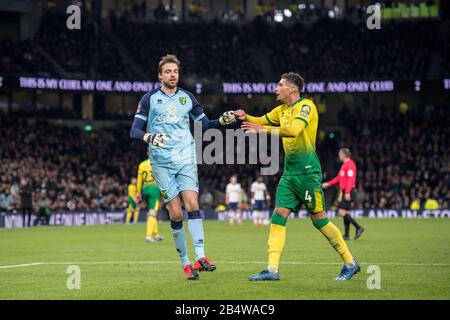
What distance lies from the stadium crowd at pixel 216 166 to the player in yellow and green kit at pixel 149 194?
48.2ft

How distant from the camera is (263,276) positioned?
487 inches

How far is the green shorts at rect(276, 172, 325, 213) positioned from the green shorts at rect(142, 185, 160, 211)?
1192cm

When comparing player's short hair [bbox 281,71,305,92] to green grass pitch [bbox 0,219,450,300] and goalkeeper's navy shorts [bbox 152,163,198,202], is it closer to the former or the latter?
goalkeeper's navy shorts [bbox 152,163,198,202]

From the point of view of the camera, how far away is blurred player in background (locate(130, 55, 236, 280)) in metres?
12.8

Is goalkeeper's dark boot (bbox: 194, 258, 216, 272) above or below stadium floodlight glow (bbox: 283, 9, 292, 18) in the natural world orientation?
below

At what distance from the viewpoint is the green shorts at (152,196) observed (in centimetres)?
2442

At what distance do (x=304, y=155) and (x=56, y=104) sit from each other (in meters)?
41.4

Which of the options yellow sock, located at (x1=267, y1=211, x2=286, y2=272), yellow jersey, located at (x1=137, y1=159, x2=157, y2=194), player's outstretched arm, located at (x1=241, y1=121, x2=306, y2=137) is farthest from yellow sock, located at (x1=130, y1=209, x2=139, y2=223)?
player's outstretched arm, located at (x1=241, y1=121, x2=306, y2=137)

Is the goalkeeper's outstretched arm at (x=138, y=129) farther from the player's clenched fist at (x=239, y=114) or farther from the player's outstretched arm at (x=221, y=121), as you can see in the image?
the player's clenched fist at (x=239, y=114)
